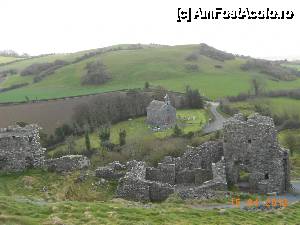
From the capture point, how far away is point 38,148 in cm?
3484

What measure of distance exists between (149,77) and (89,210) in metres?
130

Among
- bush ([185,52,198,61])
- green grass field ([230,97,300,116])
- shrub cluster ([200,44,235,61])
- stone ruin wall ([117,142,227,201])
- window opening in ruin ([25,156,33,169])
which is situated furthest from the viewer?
shrub cluster ([200,44,235,61])

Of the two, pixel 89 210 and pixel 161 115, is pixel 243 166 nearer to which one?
pixel 89 210

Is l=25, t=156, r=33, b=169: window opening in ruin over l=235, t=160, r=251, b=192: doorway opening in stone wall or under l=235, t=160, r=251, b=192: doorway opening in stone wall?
over

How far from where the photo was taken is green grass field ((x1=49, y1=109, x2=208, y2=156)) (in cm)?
8906

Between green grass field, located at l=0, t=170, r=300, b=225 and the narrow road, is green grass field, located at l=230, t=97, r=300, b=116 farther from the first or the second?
green grass field, located at l=0, t=170, r=300, b=225

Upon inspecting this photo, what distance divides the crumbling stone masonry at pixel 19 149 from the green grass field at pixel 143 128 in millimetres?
46924

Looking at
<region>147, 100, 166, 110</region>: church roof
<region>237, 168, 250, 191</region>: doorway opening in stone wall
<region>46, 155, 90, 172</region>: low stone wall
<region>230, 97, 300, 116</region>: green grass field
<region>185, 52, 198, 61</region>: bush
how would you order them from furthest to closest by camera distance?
<region>185, 52, 198, 61</region>: bush, <region>147, 100, 166, 110</region>: church roof, <region>230, 97, 300, 116</region>: green grass field, <region>237, 168, 250, 191</region>: doorway opening in stone wall, <region>46, 155, 90, 172</region>: low stone wall

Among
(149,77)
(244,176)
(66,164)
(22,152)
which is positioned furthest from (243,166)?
(149,77)

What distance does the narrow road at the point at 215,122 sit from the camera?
93.5 metres

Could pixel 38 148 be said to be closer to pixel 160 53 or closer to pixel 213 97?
pixel 213 97

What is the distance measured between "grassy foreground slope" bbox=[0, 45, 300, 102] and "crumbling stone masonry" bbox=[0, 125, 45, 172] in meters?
94.6

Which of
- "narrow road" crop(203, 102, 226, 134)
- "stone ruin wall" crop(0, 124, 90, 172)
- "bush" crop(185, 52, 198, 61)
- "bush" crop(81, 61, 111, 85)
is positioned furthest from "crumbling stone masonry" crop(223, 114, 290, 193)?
"bush" crop(185, 52, 198, 61)

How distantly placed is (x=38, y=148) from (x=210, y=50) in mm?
164407
